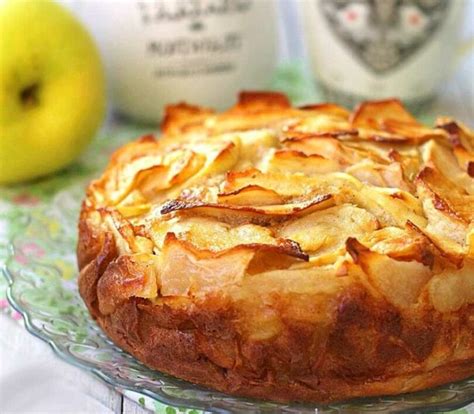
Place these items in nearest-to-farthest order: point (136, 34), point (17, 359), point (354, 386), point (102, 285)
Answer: point (354, 386) → point (102, 285) → point (17, 359) → point (136, 34)

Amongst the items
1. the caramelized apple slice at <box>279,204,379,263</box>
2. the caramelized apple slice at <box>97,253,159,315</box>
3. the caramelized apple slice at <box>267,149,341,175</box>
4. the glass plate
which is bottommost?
the glass plate

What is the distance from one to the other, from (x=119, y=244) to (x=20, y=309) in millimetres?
220

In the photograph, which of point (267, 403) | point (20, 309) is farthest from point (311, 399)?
point (20, 309)

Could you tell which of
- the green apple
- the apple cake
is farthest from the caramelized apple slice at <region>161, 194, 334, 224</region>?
the green apple

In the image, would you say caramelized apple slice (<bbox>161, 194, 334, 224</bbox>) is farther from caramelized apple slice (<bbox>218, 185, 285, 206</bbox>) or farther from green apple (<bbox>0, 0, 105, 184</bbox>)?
green apple (<bbox>0, 0, 105, 184</bbox>)

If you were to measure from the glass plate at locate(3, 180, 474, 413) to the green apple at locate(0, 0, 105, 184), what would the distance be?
0.73 feet

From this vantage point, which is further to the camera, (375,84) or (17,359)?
(375,84)

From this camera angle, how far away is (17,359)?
4.90ft

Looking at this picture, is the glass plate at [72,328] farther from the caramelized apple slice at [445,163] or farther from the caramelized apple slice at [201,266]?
the caramelized apple slice at [445,163]

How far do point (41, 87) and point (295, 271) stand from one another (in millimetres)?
1117

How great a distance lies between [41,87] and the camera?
2104 mm

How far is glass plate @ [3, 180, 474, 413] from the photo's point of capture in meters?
1.22

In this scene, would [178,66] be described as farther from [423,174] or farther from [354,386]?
[354,386]

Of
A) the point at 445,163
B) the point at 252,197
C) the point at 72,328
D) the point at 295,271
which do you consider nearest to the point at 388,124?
the point at 445,163
